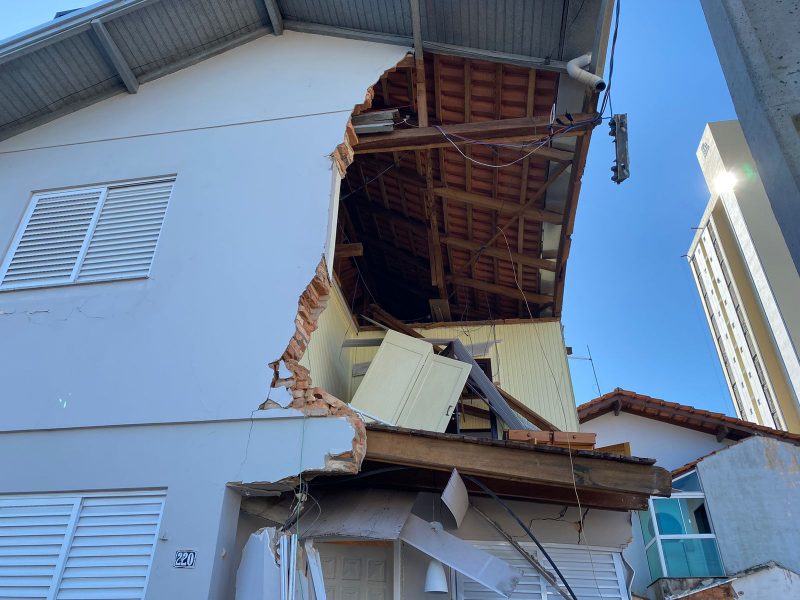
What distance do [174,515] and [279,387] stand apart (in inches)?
57.5

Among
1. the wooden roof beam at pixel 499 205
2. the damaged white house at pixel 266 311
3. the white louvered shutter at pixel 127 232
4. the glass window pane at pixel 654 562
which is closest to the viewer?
the damaged white house at pixel 266 311

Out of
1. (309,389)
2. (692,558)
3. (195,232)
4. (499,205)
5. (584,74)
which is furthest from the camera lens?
(692,558)

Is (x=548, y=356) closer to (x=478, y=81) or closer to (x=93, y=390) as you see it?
(x=478, y=81)

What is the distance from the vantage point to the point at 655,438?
1722 cm

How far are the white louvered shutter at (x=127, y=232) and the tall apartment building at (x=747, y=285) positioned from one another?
3335 centimetres

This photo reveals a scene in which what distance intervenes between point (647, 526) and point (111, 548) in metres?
12.5

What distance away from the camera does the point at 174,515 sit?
222 inches

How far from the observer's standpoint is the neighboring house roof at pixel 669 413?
16344 mm

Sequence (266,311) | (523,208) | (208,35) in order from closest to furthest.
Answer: (266,311) < (208,35) < (523,208)

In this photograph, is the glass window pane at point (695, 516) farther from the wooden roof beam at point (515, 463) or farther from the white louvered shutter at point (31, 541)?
the white louvered shutter at point (31, 541)

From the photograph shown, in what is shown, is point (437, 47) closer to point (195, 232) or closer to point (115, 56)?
point (195, 232)

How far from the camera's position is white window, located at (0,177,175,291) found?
24.2 ft

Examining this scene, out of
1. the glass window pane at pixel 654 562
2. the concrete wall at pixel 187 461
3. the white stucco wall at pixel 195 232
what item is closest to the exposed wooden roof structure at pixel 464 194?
the white stucco wall at pixel 195 232

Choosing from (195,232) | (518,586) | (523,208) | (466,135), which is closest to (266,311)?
(195,232)
